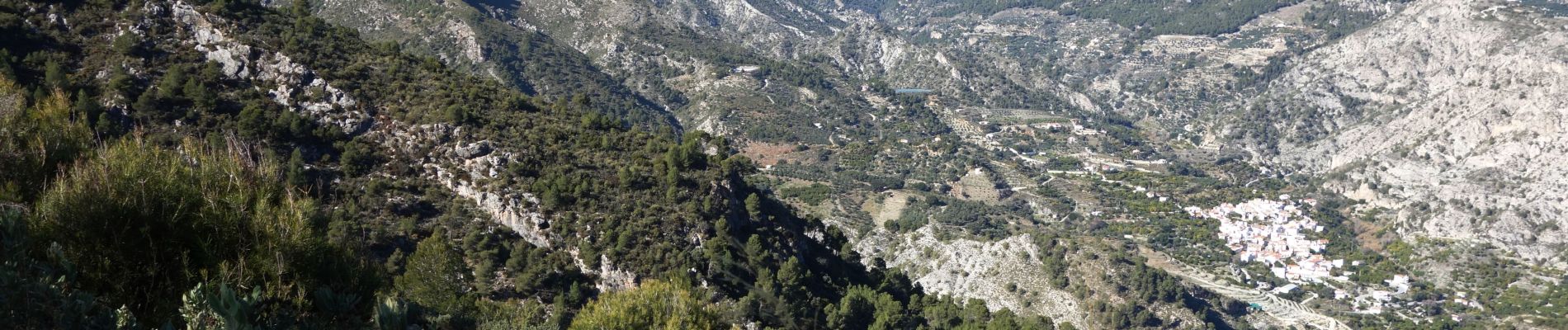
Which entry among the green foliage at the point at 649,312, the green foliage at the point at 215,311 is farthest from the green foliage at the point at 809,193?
the green foliage at the point at 215,311

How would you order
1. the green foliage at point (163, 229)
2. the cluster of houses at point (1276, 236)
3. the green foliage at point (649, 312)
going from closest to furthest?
the green foliage at point (163, 229)
the green foliage at point (649, 312)
the cluster of houses at point (1276, 236)

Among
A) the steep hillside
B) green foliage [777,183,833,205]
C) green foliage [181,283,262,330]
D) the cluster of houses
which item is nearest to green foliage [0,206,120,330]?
green foliage [181,283,262,330]

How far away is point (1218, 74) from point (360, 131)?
137781mm

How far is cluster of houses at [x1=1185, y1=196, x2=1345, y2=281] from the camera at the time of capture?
7062cm

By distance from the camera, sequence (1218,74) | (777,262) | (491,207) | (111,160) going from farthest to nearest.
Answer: (1218,74), (777,262), (491,207), (111,160)

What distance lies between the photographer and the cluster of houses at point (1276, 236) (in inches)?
2781

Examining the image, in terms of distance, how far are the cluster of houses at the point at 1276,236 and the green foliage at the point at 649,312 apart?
65.6 meters

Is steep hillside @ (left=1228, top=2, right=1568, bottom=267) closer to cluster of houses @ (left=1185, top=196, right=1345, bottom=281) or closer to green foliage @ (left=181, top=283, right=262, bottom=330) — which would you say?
cluster of houses @ (left=1185, top=196, right=1345, bottom=281)

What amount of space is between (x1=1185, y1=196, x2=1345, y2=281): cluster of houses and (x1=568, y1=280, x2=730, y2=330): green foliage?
215 feet

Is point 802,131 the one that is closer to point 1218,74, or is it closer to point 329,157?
point 329,157

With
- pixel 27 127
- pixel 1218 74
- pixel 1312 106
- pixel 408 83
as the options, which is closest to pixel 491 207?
pixel 408 83

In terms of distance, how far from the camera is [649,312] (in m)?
19.5

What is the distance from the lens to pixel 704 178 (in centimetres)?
3941

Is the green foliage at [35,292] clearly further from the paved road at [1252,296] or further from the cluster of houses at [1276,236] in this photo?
the cluster of houses at [1276,236]
